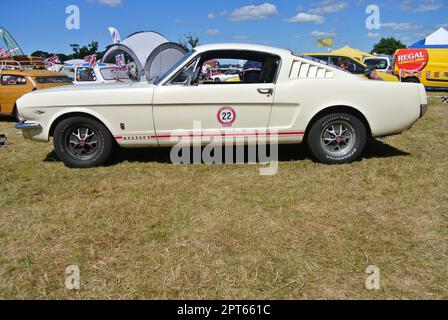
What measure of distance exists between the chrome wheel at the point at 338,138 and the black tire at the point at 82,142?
2.68m

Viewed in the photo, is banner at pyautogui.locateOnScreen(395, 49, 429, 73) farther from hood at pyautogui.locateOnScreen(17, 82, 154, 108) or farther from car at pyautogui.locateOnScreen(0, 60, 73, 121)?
hood at pyautogui.locateOnScreen(17, 82, 154, 108)

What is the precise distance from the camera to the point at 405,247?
2.71 meters

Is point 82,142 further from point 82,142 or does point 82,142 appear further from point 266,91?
point 266,91

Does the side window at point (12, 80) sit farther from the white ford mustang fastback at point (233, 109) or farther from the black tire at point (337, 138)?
the black tire at point (337, 138)

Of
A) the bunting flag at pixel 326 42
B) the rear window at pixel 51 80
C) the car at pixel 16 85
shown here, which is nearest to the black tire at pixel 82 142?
the car at pixel 16 85

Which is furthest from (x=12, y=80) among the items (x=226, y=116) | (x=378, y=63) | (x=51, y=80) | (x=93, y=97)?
(x=378, y=63)

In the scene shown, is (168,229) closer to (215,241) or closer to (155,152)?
(215,241)

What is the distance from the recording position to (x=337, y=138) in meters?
4.61

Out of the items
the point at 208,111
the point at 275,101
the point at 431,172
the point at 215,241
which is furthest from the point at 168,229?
the point at 431,172

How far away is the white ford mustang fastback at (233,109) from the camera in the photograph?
14.3ft

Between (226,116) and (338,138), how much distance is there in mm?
1431

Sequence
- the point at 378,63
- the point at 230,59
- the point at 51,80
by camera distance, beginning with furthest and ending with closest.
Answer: the point at 378,63
the point at 51,80
the point at 230,59

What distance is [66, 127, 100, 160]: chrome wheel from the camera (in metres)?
4.62

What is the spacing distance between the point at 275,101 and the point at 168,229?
2.13 m
